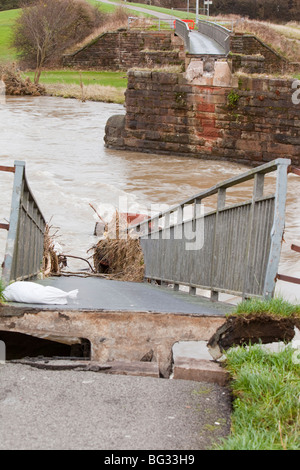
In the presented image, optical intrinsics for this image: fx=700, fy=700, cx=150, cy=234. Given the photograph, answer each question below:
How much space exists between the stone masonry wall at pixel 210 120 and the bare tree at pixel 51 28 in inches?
1187

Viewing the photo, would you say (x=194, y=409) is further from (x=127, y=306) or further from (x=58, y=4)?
(x=58, y=4)

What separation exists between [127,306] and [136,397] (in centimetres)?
126

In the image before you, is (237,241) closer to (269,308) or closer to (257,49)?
(269,308)

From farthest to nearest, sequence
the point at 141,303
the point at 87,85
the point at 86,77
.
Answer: the point at 86,77 < the point at 87,85 < the point at 141,303

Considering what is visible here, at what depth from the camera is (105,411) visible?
3.63 meters

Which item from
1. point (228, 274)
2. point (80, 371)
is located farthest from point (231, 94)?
point (80, 371)

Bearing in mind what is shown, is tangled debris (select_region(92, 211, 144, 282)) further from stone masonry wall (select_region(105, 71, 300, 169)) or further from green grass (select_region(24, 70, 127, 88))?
green grass (select_region(24, 70, 127, 88))

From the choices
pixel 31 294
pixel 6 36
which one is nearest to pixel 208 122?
pixel 31 294

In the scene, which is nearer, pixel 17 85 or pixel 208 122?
pixel 208 122

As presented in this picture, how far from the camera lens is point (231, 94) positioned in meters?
26.1

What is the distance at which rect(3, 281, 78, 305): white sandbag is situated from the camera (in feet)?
15.8

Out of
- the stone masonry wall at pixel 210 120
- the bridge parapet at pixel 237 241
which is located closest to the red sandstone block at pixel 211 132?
the stone masonry wall at pixel 210 120

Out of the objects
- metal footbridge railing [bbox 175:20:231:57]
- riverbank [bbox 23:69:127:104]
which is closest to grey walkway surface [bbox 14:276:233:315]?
metal footbridge railing [bbox 175:20:231:57]

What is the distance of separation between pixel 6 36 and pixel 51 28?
16254 millimetres
